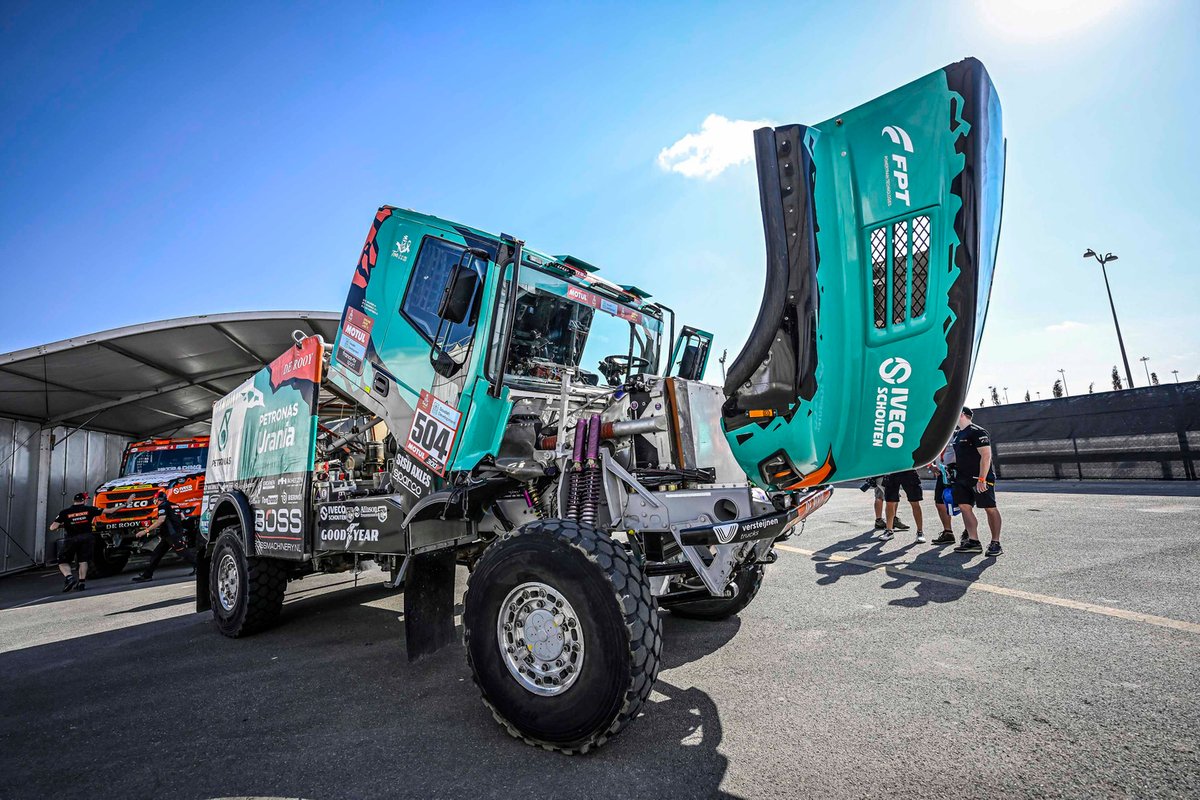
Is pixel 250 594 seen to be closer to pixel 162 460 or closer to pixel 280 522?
pixel 280 522

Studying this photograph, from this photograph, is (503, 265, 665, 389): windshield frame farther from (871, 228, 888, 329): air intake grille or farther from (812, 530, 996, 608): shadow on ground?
(812, 530, 996, 608): shadow on ground

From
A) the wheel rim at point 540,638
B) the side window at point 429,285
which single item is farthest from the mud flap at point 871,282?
the side window at point 429,285

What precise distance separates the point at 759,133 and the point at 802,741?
114 inches

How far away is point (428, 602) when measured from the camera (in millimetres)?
3992

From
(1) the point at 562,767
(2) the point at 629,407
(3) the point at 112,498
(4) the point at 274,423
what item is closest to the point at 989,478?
(2) the point at 629,407

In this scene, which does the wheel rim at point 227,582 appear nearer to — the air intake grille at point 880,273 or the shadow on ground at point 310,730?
the shadow on ground at point 310,730

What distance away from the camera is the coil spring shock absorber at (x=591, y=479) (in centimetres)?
312

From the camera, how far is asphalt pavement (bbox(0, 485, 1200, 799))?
2.39m

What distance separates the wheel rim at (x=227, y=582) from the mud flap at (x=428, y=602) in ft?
9.31

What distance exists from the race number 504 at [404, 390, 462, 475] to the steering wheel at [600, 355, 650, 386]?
1.48 m

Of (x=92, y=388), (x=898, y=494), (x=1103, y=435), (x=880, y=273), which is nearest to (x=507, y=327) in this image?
(x=880, y=273)

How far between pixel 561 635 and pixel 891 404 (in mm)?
1882

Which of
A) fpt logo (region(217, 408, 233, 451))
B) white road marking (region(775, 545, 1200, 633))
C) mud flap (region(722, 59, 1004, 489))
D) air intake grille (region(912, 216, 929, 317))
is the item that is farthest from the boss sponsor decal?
white road marking (region(775, 545, 1200, 633))

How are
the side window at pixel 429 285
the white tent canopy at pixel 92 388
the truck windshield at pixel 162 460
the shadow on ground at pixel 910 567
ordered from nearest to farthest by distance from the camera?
the side window at pixel 429 285
the shadow on ground at pixel 910 567
the white tent canopy at pixel 92 388
the truck windshield at pixel 162 460
